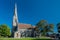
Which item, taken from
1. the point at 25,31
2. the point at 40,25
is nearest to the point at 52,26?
the point at 40,25

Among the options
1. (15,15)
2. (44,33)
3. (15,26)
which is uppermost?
(15,15)

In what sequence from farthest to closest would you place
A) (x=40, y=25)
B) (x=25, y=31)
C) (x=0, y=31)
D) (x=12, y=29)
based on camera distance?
(x=12, y=29) < (x=25, y=31) < (x=0, y=31) < (x=40, y=25)

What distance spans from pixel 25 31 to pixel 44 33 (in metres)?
14.4

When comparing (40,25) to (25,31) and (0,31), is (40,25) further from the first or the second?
(0,31)

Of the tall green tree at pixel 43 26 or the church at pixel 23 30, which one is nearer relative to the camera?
the tall green tree at pixel 43 26

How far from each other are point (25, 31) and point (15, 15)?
15514mm

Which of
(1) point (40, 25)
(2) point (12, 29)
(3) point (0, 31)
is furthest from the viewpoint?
(2) point (12, 29)

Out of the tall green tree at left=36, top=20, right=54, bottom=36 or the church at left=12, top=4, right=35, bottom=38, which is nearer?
the tall green tree at left=36, top=20, right=54, bottom=36

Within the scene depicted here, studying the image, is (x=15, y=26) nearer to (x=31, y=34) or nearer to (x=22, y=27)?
(x=22, y=27)

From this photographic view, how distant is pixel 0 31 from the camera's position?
83000 mm

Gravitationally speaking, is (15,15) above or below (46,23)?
above

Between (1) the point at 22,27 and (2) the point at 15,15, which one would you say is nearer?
(1) the point at 22,27

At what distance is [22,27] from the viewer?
9100 cm

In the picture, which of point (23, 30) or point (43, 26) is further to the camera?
point (23, 30)
